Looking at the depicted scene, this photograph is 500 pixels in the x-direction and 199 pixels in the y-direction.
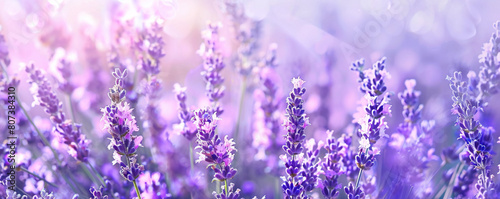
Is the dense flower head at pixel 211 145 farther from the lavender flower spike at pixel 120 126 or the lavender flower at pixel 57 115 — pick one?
the lavender flower at pixel 57 115

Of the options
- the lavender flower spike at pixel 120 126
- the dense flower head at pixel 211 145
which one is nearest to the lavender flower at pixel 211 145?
the dense flower head at pixel 211 145

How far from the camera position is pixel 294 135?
656mm

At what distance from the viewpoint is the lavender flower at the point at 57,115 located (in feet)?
2.57

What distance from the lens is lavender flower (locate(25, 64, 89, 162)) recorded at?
783 millimetres

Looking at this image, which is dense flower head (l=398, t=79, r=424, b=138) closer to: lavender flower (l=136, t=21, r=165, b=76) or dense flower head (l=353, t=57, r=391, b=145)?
dense flower head (l=353, t=57, r=391, b=145)

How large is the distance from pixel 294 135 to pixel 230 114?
Answer: 0.49 m

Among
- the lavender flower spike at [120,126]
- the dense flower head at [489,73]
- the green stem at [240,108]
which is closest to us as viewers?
the lavender flower spike at [120,126]

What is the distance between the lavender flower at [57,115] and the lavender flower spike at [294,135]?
14.2 inches

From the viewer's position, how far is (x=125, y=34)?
0.94 m

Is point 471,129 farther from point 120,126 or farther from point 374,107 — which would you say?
point 120,126

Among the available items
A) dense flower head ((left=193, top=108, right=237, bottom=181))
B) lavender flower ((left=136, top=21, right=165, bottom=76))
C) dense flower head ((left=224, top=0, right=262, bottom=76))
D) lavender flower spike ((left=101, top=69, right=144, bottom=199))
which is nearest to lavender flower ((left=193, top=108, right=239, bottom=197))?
dense flower head ((left=193, top=108, right=237, bottom=181))

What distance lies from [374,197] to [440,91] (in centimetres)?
55

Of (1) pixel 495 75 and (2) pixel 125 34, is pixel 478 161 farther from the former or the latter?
(2) pixel 125 34

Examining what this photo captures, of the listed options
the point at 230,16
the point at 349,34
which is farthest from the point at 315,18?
the point at 230,16
